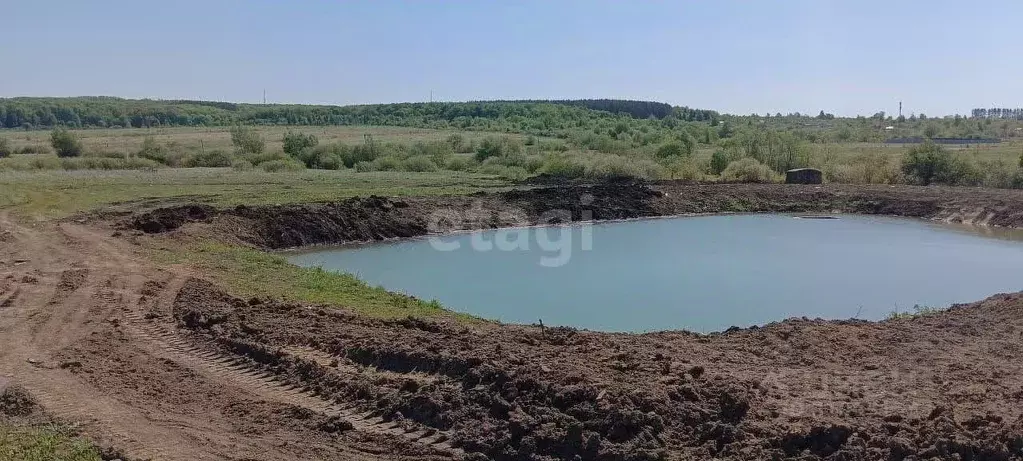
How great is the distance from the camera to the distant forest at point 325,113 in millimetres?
100062

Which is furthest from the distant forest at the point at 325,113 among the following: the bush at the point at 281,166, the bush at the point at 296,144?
the bush at the point at 281,166

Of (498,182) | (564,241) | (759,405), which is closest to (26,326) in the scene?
(759,405)

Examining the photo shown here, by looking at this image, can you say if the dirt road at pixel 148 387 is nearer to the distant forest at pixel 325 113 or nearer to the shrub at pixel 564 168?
the shrub at pixel 564 168

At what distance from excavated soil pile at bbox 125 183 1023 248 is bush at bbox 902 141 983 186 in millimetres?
2860

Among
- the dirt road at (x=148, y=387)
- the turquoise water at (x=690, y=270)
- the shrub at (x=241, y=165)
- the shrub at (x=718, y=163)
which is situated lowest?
the turquoise water at (x=690, y=270)

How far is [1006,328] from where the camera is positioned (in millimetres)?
9805

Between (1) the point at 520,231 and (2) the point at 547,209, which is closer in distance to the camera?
(1) the point at 520,231

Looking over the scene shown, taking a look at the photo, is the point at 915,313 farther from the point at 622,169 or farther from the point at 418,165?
the point at 418,165

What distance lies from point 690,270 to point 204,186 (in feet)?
60.9

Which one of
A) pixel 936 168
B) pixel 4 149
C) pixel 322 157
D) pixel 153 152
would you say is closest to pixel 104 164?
pixel 153 152

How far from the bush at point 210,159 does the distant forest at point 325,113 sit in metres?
48.4

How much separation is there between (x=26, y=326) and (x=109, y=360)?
2164 mm

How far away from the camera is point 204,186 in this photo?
1150 inches

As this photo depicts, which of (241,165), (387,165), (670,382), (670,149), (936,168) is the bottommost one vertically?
(670,382)
